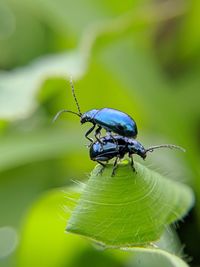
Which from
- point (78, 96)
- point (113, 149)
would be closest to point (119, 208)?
point (113, 149)

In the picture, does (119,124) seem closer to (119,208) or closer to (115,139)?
(115,139)

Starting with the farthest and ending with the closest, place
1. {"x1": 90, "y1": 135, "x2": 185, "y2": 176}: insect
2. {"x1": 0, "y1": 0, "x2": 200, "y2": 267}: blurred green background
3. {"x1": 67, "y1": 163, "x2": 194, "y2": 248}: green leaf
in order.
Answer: {"x1": 0, "y1": 0, "x2": 200, "y2": 267}: blurred green background
{"x1": 90, "y1": 135, "x2": 185, "y2": 176}: insect
{"x1": 67, "y1": 163, "x2": 194, "y2": 248}: green leaf

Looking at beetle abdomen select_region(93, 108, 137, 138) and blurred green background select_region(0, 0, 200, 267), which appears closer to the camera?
beetle abdomen select_region(93, 108, 137, 138)

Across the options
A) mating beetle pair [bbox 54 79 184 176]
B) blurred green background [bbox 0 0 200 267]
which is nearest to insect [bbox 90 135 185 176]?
mating beetle pair [bbox 54 79 184 176]

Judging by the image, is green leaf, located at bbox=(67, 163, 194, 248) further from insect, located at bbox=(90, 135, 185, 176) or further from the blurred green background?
the blurred green background

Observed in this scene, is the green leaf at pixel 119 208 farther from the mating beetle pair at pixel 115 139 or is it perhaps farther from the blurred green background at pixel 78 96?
the blurred green background at pixel 78 96

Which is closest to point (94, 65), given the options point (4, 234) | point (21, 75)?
point (21, 75)

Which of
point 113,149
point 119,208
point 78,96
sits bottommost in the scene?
point 119,208

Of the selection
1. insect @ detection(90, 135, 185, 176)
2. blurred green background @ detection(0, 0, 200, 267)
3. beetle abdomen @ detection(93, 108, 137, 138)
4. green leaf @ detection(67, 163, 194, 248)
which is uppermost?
blurred green background @ detection(0, 0, 200, 267)

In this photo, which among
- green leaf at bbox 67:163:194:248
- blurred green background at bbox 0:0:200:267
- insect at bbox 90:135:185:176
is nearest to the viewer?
green leaf at bbox 67:163:194:248
